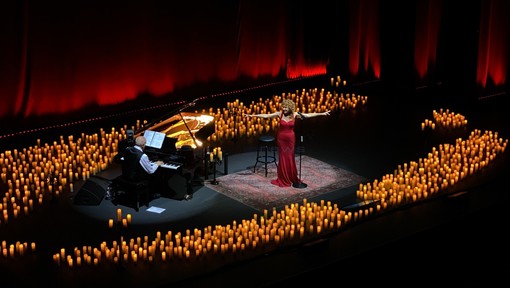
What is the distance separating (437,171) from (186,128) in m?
3.58

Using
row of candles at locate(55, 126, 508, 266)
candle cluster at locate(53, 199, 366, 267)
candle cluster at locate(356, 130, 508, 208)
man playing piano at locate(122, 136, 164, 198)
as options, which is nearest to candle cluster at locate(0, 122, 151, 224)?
man playing piano at locate(122, 136, 164, 198)

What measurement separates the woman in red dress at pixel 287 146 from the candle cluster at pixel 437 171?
3.07 ft

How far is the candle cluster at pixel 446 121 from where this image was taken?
15.0 meters

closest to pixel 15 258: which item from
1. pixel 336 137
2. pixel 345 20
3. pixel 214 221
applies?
pixel 214 221

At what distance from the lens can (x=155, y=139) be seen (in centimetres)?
1216

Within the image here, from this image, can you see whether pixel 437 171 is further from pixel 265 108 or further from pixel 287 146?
pixel 265 108

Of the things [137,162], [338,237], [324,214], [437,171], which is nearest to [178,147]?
[137,162]

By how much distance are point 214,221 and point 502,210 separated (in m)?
3.74

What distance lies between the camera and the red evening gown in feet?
39.8

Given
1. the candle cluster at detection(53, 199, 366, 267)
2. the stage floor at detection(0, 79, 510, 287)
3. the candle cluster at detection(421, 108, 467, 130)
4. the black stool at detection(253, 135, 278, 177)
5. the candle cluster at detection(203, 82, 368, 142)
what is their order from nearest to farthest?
the stage floor at detection(0, 79, 510, 287) < the candle cluster at detection(53, 199, 366, 267) < the black stool at detection(253, 135, 278, 177) < the candle cluster at detection(203, 82, 368, 142) < the candle cluster at detection(421, 108, 467, 130)

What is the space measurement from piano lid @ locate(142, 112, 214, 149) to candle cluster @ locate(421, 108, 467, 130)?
385 centimetres

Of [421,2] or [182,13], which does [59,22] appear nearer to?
[182,13]

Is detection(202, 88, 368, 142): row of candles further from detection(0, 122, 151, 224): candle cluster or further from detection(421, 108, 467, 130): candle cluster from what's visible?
detection(0, 122, 151, 224): candle cluster

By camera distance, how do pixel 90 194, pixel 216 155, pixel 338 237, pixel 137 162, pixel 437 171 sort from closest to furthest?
pixel 338 237
pixel 137 162
pixel 90 194
pixel 437 171
pixel 216 155
